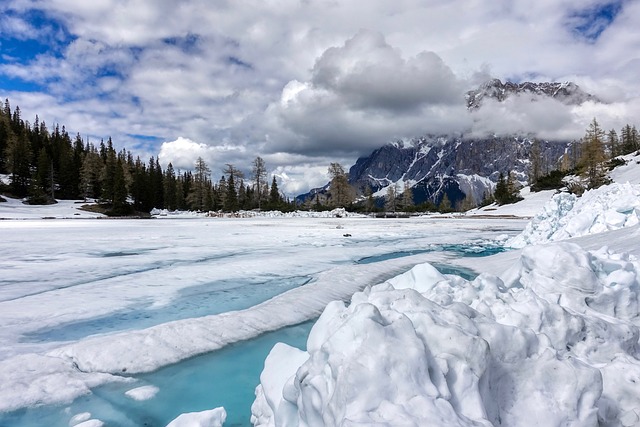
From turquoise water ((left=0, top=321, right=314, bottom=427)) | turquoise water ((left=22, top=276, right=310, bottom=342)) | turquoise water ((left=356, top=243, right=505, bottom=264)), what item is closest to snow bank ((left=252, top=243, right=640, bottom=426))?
turquoise water ((left=0, top=321, right=314, bottom=427))

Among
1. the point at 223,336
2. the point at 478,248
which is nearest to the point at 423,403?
the point at 223,336

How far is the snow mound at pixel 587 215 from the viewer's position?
33.5ft

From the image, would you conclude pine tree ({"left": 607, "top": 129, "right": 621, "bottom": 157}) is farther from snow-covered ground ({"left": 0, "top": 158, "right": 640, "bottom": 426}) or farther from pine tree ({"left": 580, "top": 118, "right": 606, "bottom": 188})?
snow-covered ground ({"left": 0, "top": 158, "right": 640, "bottom": 426})

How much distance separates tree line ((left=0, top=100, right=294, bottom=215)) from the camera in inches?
2237

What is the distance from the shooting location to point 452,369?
2.33m

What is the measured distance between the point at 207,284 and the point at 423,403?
6421mm

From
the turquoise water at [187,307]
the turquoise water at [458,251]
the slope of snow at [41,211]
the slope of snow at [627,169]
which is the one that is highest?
the slope of snow at [627,169]

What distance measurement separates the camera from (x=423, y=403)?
6.70 feet

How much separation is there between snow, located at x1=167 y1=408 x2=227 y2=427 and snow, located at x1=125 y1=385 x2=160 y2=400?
86cm

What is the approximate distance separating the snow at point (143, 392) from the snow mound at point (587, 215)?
11486 mm

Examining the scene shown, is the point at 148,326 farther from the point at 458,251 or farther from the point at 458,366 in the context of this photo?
the point at 458,251

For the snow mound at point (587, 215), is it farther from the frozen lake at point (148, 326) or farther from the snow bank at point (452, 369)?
the snow bank at point (452, 369)

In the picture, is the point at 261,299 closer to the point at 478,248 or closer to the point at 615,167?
the point at 478,248

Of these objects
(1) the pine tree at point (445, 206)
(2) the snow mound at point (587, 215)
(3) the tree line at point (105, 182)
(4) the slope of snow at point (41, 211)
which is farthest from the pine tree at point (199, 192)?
(2) the snow mound at point (587, 215)
